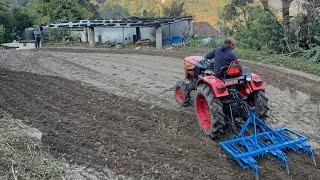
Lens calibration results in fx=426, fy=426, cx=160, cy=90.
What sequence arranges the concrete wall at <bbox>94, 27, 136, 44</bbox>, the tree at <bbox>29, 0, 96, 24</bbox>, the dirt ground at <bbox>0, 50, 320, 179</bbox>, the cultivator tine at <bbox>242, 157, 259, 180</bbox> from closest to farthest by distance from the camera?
the cultivator tine at <bbox>242, 157, 259, 180</bbox>, the dirt ground at <bbox>0, 50, 320, 179</bbox>, the concrete wall at <bbox>94, 27, 136, 44</bbox>, the tree at <bbox>29, 0, 96, 24</bbox>

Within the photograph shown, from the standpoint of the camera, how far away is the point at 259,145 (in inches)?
252

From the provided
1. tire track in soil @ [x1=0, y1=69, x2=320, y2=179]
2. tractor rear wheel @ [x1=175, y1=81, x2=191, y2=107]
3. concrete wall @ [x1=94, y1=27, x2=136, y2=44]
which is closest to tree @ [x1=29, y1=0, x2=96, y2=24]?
concrete wall @ [x1=94, y1=27, x2=136, y2=44]

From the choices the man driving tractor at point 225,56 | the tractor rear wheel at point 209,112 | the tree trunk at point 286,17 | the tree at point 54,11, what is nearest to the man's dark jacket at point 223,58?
the man driving tractor at point 225,56

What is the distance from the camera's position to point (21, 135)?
671cm

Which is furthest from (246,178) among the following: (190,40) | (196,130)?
(190,40)

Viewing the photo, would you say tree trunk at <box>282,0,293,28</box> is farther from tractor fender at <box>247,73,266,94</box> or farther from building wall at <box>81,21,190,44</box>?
tractor fender at <box>247,73,266,94</box>

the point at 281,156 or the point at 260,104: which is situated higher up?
the point at 260,104

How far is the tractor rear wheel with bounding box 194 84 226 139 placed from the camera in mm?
6824

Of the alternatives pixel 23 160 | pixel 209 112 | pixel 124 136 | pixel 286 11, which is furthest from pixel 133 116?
pixel 286 11

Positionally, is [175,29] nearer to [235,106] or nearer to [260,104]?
[260,104]

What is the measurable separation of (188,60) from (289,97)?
2.71 m

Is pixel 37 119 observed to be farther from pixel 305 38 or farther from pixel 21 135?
pixel 305 38

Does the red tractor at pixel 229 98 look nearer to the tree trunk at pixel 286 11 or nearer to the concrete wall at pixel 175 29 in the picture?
the tree trunk at pixel 286 11

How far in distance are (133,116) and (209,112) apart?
1737mm
